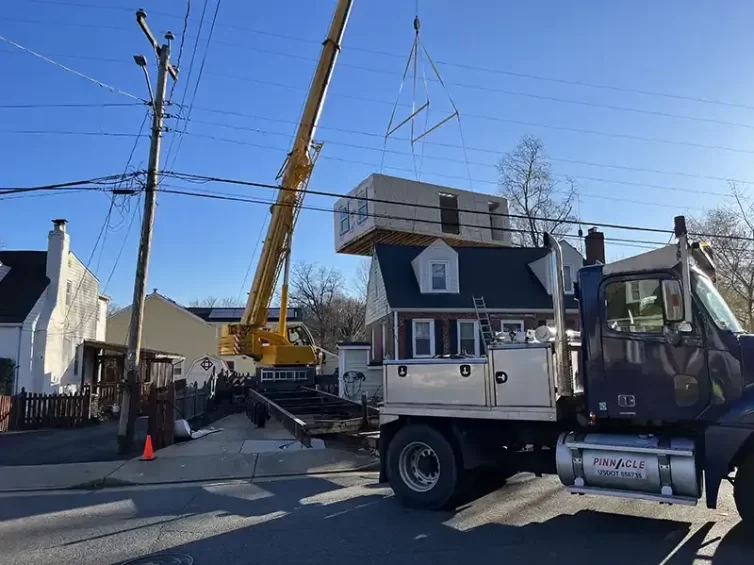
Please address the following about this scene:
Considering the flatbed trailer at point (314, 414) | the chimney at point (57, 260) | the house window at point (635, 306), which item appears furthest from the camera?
the chimney at point (57, 260)

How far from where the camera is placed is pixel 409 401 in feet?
26.2

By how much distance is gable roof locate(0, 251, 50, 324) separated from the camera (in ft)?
69.7

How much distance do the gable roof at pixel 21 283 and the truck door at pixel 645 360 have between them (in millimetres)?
20786

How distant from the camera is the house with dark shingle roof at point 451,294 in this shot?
2502 cm

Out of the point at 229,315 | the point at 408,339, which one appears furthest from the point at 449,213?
the point at 229,315

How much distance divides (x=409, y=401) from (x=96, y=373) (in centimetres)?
2445

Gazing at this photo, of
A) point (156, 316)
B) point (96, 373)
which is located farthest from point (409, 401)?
point (156, 316)

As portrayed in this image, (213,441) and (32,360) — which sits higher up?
(32,360)

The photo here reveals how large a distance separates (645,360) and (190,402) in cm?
1523

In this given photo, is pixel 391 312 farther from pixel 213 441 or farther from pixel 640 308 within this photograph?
pixel 640 308

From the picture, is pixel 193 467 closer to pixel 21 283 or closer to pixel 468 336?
pixel 21 283

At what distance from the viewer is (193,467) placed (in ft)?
35.6

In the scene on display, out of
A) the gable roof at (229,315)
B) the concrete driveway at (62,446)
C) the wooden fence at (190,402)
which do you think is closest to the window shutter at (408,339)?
the wooden fence at (190,402)

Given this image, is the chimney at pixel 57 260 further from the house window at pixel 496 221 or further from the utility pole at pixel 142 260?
the house window at pixel 496 221
